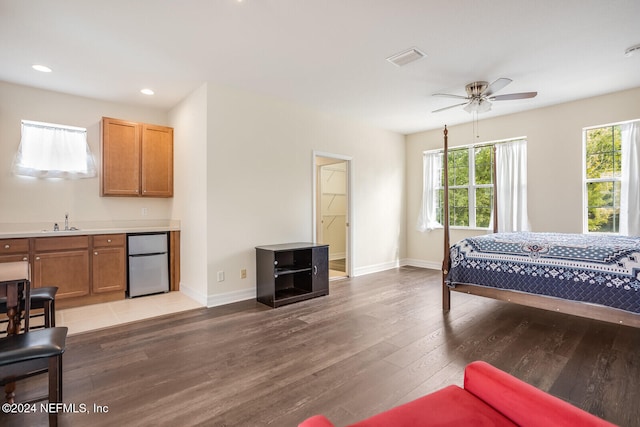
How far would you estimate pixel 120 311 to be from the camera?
12.0 feet

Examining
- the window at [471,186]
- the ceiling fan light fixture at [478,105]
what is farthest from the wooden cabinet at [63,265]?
the window at [471,186]

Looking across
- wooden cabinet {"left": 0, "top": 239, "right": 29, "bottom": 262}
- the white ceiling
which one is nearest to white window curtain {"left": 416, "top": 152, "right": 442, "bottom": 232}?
the white ceiling

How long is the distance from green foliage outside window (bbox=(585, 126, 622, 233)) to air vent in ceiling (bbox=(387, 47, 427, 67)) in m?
3.19

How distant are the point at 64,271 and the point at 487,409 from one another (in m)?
4.44

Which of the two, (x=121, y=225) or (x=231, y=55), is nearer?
(x=231, y=55)

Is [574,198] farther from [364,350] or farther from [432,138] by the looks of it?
[364,350]

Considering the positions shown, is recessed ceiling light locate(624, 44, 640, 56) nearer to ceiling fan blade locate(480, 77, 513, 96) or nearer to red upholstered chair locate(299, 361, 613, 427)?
ceiling fan blade locate(480, 77, 513, 96)

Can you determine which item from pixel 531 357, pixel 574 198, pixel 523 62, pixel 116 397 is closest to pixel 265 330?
pixel 116 397

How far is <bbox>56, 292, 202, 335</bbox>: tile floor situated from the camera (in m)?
3.27

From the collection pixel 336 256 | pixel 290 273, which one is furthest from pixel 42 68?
pixel 336 256

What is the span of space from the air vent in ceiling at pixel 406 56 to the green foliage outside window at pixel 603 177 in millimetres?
3192

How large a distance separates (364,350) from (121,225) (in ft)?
12.9

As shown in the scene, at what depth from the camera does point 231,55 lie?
10.4ft

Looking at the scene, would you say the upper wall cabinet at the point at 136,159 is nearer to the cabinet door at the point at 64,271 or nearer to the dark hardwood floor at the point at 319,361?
the cabinet door at the point at 64,271
